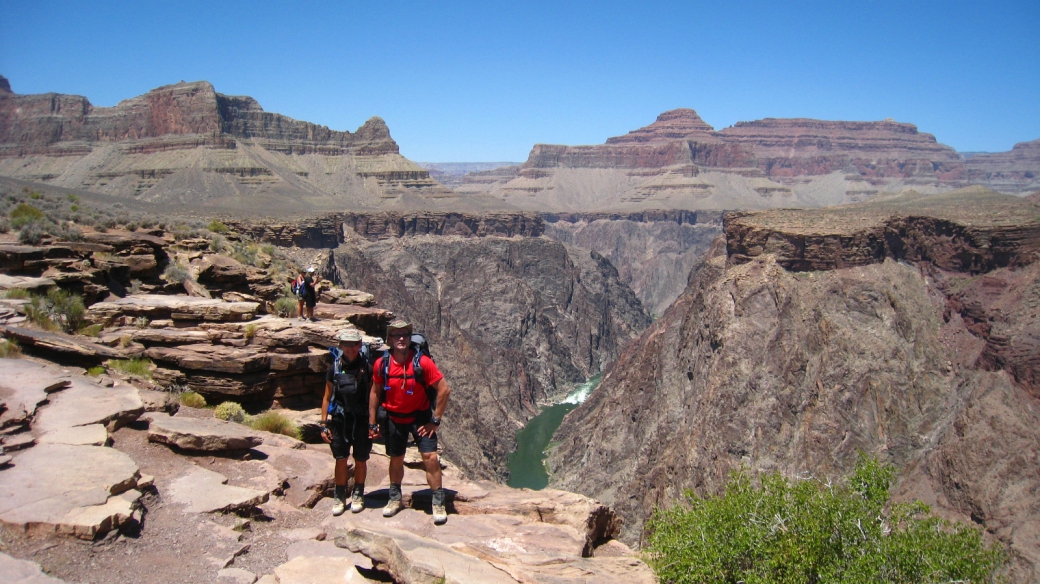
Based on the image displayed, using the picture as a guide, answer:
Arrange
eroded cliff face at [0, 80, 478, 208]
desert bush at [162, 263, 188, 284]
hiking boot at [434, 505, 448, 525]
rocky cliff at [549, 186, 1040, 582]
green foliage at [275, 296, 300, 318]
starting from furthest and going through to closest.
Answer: eroded cliff face at [0, 80, 478, 208], rocky cliff at [549, 186, 1040, 582], green foliage at [275, 296, 300, 318], desert bush at [162, 263, 188, 284], hiking boot at [434, 505, 448, 525]

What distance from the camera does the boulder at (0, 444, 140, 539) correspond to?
8359 mm

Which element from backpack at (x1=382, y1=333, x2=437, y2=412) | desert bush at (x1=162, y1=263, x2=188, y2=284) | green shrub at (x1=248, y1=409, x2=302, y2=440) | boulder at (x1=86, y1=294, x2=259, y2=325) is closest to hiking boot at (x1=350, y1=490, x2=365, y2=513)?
backpack at (x1=382, y1=333, x2=437, y2=412)

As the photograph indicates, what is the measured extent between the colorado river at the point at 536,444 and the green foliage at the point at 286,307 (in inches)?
1909

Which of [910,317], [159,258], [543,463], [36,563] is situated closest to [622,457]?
[543,463]

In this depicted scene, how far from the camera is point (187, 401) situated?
14.8 m

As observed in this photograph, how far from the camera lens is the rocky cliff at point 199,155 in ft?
395

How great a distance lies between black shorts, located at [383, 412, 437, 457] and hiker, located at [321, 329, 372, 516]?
0.45 meters

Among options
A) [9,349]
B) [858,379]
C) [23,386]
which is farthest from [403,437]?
[858,379]

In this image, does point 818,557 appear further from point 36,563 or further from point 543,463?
point 543,463

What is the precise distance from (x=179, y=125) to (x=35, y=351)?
449 feet

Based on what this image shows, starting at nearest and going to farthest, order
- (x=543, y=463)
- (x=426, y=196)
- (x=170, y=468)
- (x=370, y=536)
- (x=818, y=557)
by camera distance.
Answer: (x=370, y=536)
(x=170, y=468)
(x=818, y=557)
(x=543, y=463)
(x=426, y=196)

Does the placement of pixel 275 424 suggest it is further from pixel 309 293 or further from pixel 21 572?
pixel 21 572

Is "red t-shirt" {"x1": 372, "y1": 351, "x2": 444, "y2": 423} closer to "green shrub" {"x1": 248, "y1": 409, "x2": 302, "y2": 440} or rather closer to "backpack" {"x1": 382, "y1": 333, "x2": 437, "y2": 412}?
"backpack" {"x1": 382, "y1": 333, "x2": 437, "y2": 412}

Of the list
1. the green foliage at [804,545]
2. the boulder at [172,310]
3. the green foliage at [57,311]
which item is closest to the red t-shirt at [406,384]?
the green foliage at [804,545]
